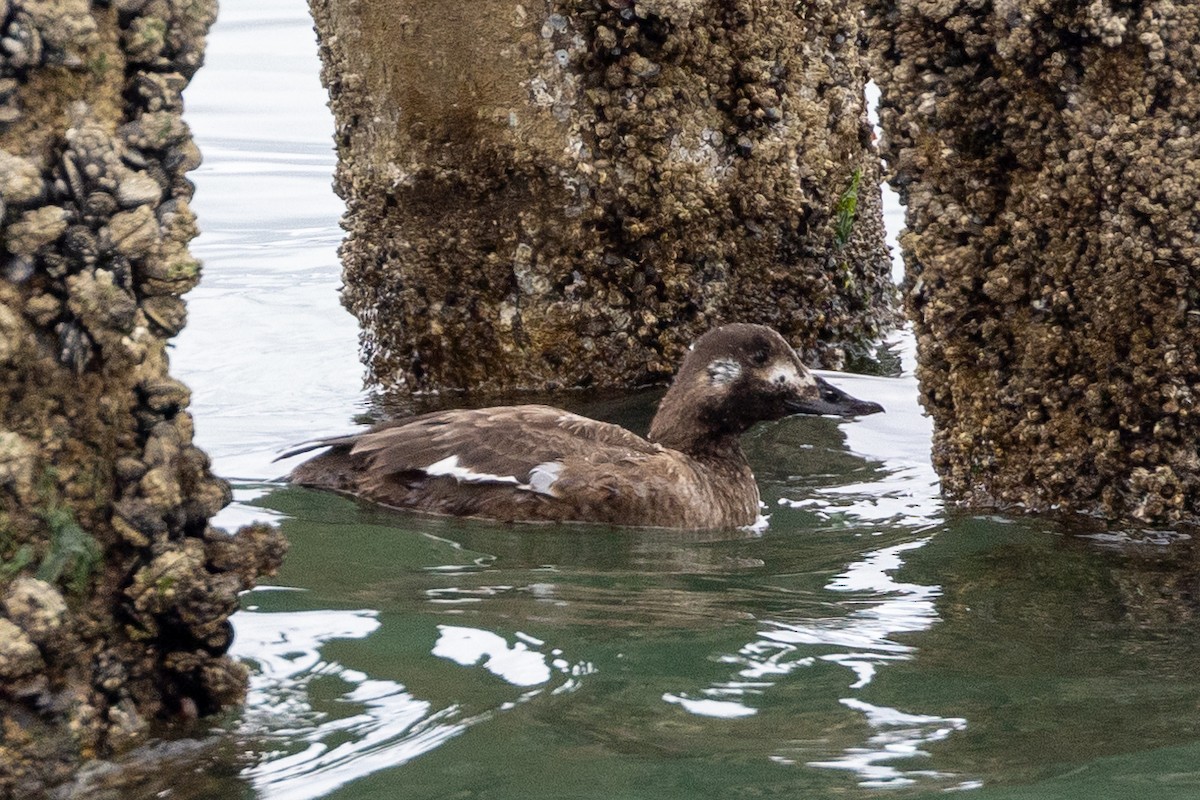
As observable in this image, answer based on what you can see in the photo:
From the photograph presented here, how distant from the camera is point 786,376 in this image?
7910mm

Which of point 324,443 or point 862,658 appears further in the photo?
point 324,443

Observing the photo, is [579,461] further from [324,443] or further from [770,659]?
[770,659]

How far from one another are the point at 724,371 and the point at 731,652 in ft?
10.8

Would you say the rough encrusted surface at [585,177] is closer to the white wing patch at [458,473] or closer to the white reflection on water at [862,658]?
the white wing patch at [458,473]

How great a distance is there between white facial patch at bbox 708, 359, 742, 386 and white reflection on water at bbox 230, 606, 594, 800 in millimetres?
3152

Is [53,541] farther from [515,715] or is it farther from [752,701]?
[752,701]

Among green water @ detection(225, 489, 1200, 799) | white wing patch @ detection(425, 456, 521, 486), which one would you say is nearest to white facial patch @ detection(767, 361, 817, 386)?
green water @ detection(225, 489, 1200, 799)

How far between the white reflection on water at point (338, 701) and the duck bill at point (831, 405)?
331 cm

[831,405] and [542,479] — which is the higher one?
[831,405]

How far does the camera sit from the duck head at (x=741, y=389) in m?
7.89

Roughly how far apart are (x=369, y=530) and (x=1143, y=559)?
2.86 metres

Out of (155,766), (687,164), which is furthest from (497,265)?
(155,766)

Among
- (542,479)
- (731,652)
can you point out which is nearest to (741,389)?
(542,479)

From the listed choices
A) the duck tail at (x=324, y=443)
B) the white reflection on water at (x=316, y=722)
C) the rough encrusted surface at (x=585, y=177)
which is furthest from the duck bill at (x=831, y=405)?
the white reflection on water at (x=316, y=722)
